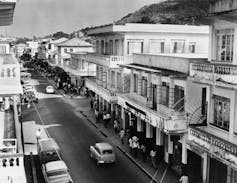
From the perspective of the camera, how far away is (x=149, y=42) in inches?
1506

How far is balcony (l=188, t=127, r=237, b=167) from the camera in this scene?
56.5 ft

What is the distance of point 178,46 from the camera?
130ft

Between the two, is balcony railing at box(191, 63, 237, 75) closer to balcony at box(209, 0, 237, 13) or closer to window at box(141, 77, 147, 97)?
balcony at box(209, 0, 237, 13)

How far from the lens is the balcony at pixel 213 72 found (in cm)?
1758

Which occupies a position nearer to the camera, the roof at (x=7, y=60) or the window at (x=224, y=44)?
the roof at (x=7, y=60)

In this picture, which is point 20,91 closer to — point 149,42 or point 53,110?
point 149,42

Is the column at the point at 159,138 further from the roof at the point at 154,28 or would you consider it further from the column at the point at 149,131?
the roof at the point at 154,28

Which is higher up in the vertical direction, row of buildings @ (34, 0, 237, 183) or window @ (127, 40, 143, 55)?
window @ (127, 40, 143, 55)

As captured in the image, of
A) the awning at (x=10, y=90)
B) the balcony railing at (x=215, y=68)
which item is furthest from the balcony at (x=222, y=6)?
the awning at (x=10, y=90)

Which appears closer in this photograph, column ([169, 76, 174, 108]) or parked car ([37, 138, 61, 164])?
column ([169, 76, 174, 108])

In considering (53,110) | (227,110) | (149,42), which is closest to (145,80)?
(149,42)

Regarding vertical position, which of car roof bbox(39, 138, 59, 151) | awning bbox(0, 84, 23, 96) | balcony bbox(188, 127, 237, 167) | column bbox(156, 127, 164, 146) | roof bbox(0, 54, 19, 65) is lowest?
car roof bbox(39, 138, 59, 151)

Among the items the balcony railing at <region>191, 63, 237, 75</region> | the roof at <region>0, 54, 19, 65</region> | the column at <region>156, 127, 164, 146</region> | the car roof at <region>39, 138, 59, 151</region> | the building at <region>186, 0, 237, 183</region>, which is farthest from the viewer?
the column at <region>156, 127, 164, 146</region>

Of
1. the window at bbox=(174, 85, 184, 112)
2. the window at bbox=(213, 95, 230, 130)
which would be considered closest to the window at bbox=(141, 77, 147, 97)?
the window at bbox=(174, 85, 184, 112)
